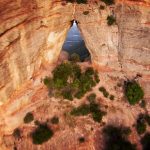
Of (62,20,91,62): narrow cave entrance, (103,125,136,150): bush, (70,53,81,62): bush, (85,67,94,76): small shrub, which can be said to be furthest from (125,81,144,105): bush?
(70,53,81,62): bush

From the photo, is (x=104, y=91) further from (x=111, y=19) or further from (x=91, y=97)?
(x=111, y=19)

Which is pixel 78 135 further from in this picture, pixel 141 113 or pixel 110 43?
pixel 110 43

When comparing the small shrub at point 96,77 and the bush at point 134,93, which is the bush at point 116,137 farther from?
the small shrub at point 96,77

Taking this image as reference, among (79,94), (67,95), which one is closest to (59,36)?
(67,95)

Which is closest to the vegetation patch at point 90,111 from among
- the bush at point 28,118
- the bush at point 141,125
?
the bush at point 141,125

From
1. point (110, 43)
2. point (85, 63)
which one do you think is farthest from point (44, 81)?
point (110, 43)

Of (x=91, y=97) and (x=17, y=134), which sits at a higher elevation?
(x=91, y=97)

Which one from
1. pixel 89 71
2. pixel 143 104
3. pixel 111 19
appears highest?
pixel 111 19
